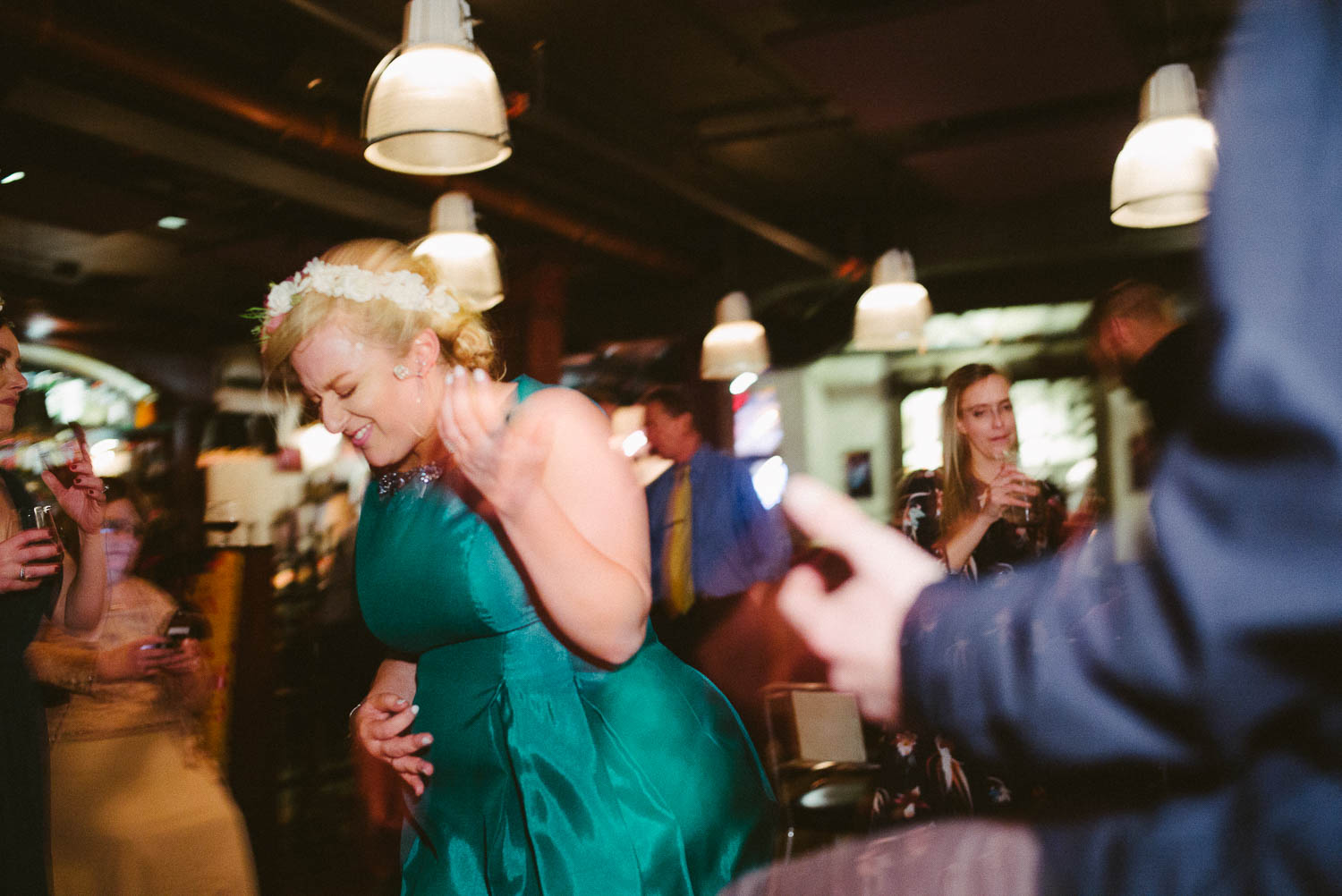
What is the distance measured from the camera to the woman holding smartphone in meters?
2.62

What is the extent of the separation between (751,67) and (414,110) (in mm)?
3399

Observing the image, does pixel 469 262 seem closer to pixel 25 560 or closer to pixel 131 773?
pixel 25 560

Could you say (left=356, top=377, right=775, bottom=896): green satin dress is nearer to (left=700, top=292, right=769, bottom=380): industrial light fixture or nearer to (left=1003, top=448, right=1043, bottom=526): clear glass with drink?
(left=1003, top=448, right=1043, bottom=526): clear glass with drink

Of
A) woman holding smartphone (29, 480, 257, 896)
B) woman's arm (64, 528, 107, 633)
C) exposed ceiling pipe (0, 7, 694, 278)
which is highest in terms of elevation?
exposed ceiling pipe (0, 7, 694, 278)

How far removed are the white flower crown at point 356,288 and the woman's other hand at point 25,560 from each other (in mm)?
1037

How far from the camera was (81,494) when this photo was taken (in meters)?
2.62

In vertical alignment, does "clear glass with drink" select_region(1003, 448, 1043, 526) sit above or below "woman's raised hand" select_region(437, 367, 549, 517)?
below

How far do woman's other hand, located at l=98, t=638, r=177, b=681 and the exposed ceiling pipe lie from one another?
2389 millimetres

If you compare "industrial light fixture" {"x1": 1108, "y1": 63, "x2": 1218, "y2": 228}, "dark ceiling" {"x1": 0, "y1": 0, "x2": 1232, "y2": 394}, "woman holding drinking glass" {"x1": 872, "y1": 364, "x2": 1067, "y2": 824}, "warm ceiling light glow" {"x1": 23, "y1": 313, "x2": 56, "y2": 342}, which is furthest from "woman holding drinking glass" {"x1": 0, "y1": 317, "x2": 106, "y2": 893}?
"warm ceiling light glow" {"x1": 23, "y1": 313, "x2": 56, "y2": 342}

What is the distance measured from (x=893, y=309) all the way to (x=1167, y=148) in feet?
6.37

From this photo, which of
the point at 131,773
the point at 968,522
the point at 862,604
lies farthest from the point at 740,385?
the point at 862,604

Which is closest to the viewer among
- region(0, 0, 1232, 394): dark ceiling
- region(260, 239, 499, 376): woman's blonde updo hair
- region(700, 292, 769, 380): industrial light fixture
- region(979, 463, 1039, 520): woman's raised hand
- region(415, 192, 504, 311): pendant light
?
region(260, 239, 499, 376): woman's blonde updo hair

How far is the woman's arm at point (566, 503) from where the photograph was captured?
114 centimetres

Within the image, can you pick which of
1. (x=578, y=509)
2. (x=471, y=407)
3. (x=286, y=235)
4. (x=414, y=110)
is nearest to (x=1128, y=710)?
(x=471, y=407)
